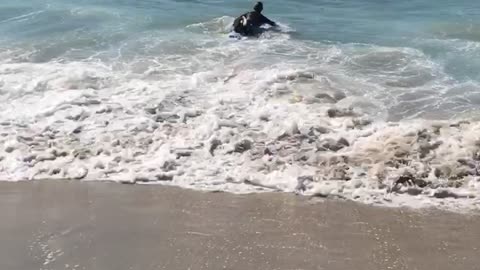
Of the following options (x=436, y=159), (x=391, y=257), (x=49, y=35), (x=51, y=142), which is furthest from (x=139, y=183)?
(x=49, y=35)

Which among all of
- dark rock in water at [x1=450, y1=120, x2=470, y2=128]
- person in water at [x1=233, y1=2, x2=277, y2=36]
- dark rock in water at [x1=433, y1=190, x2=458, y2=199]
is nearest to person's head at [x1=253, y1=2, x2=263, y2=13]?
person in water at [x1=233, y1=2, x2=277, y2=36]

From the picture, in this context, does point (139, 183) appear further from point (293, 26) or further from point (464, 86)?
point (293, 26)

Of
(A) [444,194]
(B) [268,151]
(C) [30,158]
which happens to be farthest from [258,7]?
(A) [444,194]

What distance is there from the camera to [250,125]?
7566 mm

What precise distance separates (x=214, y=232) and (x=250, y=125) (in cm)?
273

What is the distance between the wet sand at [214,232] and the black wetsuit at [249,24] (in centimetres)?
677

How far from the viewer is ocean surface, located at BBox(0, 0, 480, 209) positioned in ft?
20.6

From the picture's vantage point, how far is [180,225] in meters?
5.18

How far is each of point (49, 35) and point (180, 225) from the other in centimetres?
846

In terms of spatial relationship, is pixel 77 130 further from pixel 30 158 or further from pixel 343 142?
pixel 343 142

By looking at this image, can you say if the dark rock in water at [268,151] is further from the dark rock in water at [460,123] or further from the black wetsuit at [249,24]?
the black wetsuit at [249,24]

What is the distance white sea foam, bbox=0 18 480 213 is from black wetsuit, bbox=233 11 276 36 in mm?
1376

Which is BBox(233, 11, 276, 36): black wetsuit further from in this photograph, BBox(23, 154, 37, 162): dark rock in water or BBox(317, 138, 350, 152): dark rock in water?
BBox(23, 154, 37, 162): dark rock in water

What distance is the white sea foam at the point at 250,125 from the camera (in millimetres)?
6168
